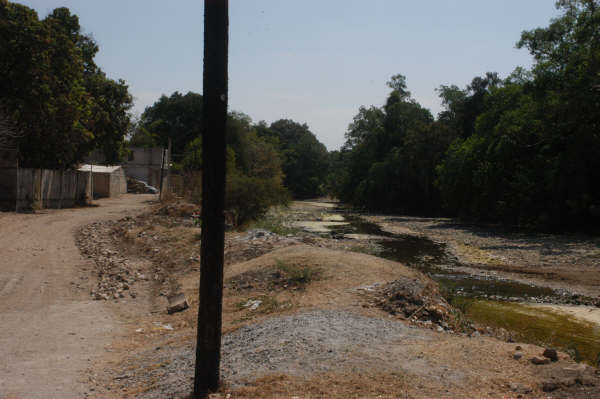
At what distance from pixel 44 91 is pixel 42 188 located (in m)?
5.57

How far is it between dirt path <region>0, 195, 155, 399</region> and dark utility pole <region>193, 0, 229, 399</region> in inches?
72.9

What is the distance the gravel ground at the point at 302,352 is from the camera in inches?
205

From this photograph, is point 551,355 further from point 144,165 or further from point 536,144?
point 144,165

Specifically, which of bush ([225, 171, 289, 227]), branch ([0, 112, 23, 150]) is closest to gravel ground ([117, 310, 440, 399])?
bush ([225, 171, 289, 227])

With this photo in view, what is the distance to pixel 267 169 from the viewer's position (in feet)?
192

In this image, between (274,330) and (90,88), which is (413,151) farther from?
(274,330)

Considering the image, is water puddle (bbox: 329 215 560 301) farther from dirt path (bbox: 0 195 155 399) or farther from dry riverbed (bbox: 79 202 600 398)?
dirt path (bbox: 0 195 155 399)

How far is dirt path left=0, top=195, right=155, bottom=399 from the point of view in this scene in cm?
591

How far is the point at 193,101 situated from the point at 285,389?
261 ft

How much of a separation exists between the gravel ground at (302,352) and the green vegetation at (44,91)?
2052cm

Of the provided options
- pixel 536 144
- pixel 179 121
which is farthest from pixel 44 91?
pixel 179 121

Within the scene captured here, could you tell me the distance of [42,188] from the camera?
25.8 meters

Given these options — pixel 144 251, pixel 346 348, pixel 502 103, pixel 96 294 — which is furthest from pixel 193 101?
pixel 346 348

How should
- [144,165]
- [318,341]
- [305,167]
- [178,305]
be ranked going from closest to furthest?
1. [318,341]
2. [178,305]
3. [144,165]
4. [305,167]
